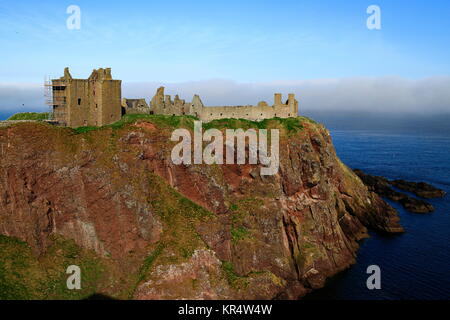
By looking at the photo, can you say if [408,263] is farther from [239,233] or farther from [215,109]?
[215,109]

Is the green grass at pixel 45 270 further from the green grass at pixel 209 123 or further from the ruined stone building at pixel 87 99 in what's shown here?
the ruined stone building at pixel 87 99

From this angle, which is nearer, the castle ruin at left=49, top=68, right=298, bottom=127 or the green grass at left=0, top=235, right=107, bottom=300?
the green grass at left=0, top=235, right=107, bottom=300

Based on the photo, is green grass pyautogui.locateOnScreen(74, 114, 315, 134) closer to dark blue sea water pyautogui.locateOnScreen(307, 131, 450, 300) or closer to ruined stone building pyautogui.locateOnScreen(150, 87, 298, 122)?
ruined stone building pyautogui.locateOnScreen(150, 87, 298, 122)

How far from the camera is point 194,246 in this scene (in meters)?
44.1

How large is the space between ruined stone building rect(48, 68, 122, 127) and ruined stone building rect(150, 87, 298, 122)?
6.59m

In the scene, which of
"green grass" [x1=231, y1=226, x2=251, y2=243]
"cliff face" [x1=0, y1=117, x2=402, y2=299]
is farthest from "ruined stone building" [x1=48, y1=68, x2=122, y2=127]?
"green grass" [x1=231, y1=226, x2=251, y2=243]

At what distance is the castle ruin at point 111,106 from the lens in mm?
49625

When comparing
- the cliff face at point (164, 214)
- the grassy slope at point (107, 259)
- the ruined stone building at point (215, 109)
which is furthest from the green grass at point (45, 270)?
the ruined stone building at point (215, 109)

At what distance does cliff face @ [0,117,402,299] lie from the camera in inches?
1603

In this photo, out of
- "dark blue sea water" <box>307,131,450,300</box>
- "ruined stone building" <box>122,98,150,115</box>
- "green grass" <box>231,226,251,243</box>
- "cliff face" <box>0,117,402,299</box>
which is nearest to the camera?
"cliff face" <box>0,117,402,299</box>

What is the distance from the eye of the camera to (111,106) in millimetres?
52812

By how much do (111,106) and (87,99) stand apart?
3.37 m
